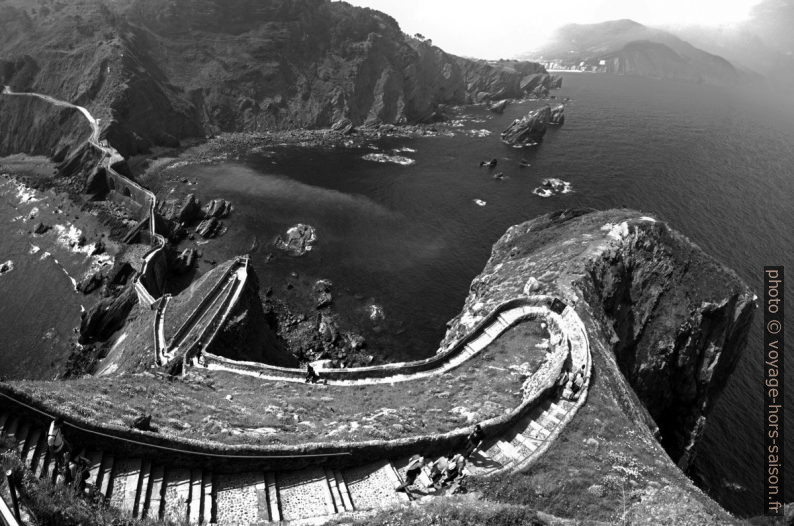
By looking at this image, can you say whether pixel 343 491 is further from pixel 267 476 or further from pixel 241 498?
pixel 241 498

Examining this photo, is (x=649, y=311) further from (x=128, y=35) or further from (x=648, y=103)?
→ (x=648, y=103)

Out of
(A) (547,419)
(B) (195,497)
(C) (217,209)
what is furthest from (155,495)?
(C) (217,209)

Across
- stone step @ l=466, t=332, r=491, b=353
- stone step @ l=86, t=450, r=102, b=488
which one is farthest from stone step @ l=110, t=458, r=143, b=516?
stone step @ l=466, t=332, r=491, b=353

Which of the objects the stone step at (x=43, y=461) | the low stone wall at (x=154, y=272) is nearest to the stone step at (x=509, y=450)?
the stone step at (x=43, y=461)

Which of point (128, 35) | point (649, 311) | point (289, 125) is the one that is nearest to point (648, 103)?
point (289, 125)

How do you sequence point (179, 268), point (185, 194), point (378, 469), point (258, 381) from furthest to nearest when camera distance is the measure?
1. point (185, 194)
2. point (179, 268)
3. point (258, 381)
4. point (378, 469)

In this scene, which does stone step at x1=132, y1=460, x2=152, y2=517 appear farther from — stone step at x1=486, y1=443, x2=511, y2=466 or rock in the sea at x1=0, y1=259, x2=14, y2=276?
rock in the sea at x1=0, y1=259, x2=14, y2=276
